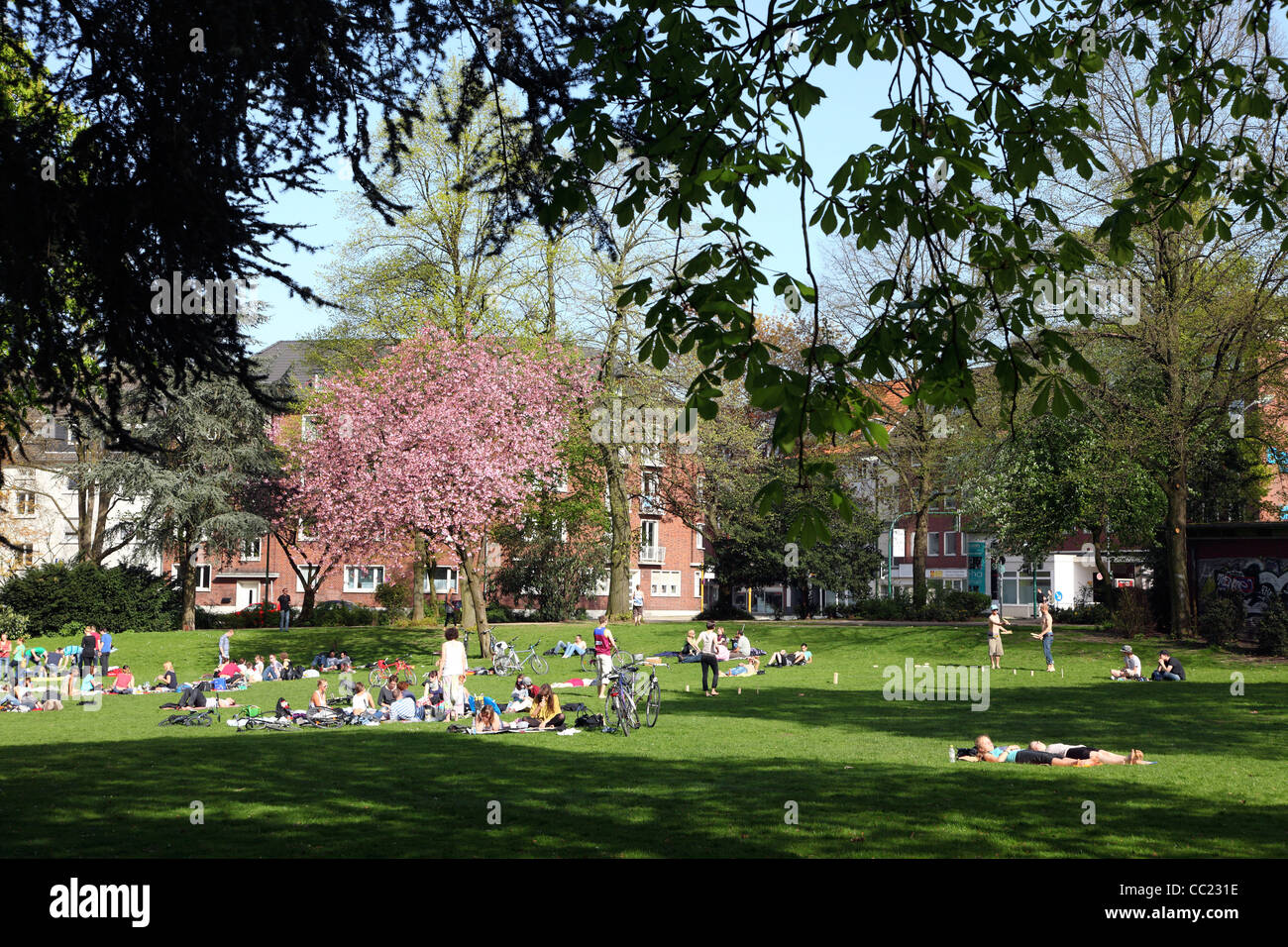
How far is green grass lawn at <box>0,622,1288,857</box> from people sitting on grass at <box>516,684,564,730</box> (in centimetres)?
83

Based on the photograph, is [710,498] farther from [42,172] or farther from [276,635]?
[42,172]

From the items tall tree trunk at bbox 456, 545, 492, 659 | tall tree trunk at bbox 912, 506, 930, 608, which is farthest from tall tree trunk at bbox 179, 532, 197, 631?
tall tree trunk at bbox 912, 506, 930, 608

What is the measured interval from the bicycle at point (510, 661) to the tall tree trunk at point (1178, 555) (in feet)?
67.9

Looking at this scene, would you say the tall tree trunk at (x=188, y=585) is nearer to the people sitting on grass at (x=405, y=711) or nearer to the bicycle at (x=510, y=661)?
the bicycle at (x=510, y=661)

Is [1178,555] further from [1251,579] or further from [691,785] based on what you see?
[691,785]

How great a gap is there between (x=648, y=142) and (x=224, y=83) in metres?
3.28

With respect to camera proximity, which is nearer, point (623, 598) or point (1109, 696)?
point (1109, 696)

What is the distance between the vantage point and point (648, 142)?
28.5 feet

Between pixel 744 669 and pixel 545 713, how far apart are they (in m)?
13.5

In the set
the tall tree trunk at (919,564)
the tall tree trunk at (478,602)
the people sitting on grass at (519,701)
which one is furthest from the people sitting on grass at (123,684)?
the tall tree trunk at (919,564)

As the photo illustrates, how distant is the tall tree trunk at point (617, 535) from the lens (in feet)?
161

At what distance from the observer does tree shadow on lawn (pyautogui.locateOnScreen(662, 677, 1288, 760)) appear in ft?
59.0

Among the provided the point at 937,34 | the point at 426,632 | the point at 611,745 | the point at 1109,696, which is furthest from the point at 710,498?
the point at 937,34

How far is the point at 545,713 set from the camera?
2050 centimetres
